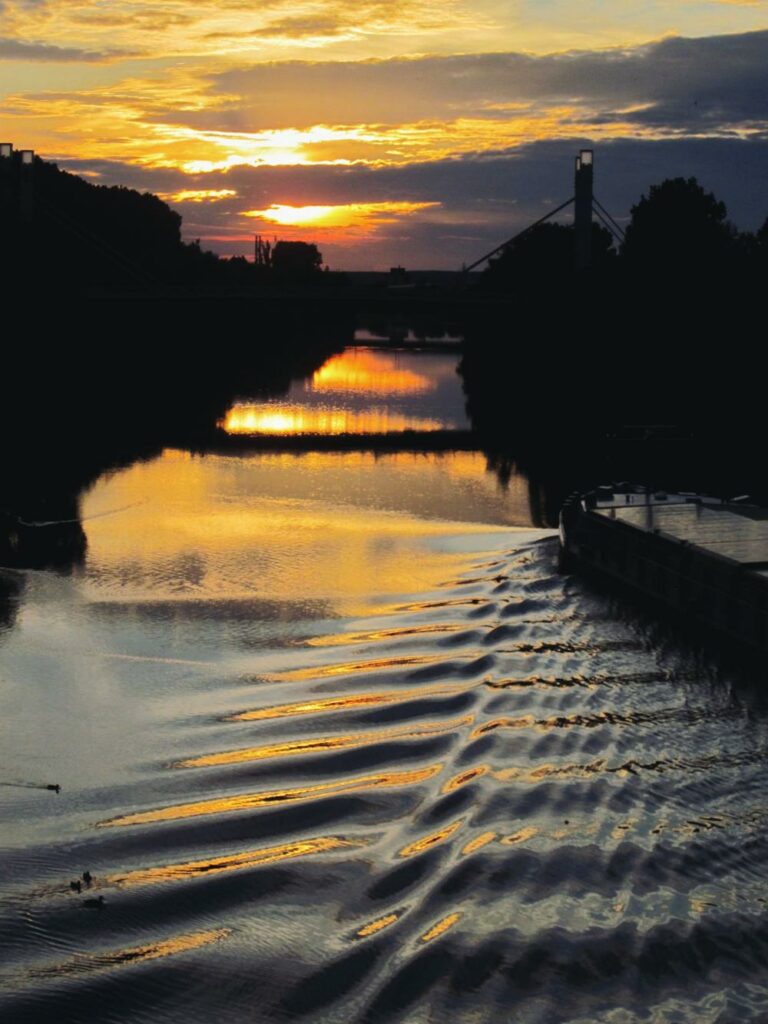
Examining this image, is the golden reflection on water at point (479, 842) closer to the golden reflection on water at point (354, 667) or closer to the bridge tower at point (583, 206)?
the golden reflection on water at point (354, 667)

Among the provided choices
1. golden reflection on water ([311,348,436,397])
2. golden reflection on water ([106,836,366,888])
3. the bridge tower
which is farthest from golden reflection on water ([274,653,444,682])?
the bridge tower

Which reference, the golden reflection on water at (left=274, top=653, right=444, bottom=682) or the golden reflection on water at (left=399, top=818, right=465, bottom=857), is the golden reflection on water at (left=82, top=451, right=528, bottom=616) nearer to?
the golden reflection on water at (left=274, top=653, right=444, bottom=682)

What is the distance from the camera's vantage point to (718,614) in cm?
1694

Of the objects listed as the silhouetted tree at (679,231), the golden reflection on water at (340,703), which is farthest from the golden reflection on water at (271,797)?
the silhouetted tree at (679,231)

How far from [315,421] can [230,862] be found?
136ft

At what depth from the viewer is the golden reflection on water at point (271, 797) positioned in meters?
11.4

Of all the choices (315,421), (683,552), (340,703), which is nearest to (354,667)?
(340,703)

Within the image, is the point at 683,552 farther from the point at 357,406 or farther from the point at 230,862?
the point at 357,406

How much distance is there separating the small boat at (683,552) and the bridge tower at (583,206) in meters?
47.0

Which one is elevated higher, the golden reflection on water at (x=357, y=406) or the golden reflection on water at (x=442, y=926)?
the golden reflection on water at (x=357, y=406)

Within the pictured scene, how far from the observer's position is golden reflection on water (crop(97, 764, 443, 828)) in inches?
449

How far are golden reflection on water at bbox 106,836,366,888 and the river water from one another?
0.03m

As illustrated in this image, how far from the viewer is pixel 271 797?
11742mm

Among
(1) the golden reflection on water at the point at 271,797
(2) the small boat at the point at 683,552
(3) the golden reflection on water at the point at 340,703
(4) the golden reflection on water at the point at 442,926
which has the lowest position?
(4) the golden reflection on water at the point at 442,926
